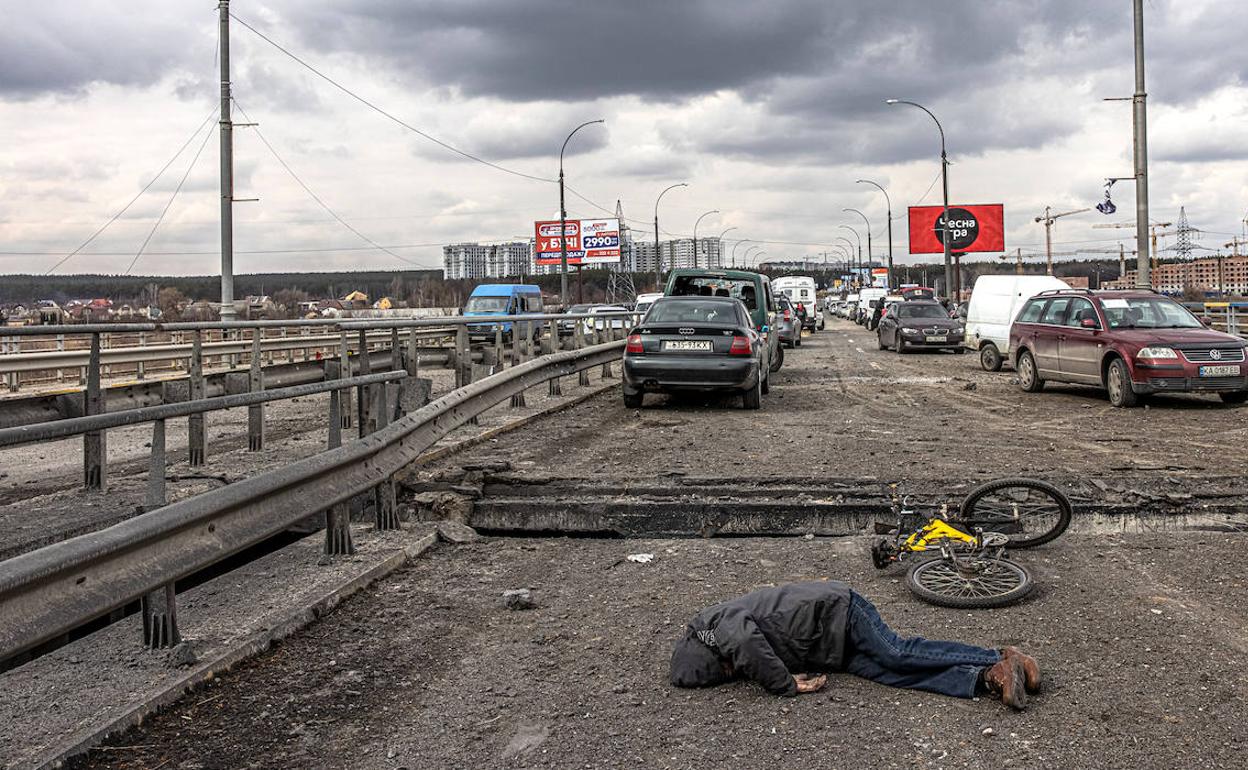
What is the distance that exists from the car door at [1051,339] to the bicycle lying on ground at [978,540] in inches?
401

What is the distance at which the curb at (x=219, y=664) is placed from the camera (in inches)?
134

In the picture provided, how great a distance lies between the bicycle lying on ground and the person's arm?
1.45 m

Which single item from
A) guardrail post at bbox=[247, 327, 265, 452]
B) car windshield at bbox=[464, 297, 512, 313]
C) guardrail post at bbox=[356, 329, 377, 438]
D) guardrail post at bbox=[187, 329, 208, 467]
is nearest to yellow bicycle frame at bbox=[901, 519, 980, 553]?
guardrail post at bbox=[356, 329, 377, 438]

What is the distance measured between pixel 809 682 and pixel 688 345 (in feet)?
33.8

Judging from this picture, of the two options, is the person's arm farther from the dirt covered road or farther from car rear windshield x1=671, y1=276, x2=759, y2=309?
car rear windshield x1=671, y1=276, x2=759, y2=309

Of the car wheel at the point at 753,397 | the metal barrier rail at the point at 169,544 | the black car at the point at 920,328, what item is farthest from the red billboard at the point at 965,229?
the metal barrier rail at the point at 169,544

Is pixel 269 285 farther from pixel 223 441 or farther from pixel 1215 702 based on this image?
pixel 1215 702

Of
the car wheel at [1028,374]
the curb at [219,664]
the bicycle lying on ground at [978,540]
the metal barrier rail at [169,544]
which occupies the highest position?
the car wheel at [1028,374]

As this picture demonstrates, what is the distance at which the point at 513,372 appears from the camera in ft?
37.9

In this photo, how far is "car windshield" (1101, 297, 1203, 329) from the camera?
49.8 feet

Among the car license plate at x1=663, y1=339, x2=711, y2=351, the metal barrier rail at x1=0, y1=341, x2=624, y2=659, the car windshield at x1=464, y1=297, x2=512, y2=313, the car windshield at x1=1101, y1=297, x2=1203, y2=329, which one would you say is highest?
the car windshield at x1=464, y1=297, x2=512, y2=313

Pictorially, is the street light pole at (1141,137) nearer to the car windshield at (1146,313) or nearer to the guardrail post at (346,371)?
the car windshield at (1146,313)

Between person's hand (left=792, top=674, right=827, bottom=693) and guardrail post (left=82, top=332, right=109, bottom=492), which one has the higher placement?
guardrail post (left=82, top=332, right=109, bottom=492)

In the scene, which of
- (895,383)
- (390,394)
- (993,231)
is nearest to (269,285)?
(993,231)
